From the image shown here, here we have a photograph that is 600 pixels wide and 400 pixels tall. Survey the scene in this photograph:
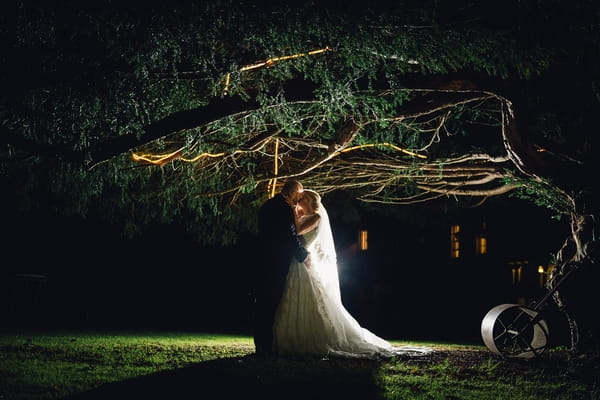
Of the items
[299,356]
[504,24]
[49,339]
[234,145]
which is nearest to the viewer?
[504,24]

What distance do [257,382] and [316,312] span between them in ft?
7.34

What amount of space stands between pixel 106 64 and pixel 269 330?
402 cm

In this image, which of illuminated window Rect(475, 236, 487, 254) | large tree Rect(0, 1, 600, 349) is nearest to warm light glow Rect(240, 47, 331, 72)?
large tree Rect(0, 1, 600, 349)

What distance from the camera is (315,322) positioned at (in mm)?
8430

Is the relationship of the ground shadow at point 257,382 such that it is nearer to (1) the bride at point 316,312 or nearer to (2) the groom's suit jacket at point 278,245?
(1) the bride at point 316,312

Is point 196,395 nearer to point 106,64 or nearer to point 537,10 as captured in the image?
point 106,64

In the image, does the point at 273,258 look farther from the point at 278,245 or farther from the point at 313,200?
the point at 313,200

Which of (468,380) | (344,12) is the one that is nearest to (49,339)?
(468,380)

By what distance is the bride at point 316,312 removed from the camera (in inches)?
328

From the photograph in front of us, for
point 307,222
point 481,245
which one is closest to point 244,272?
Answer: point 481,245

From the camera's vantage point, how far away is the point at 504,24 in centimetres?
655

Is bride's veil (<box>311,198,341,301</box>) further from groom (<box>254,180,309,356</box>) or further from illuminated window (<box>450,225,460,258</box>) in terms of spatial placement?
illuminated window (<box>450,225,460,258</box>)

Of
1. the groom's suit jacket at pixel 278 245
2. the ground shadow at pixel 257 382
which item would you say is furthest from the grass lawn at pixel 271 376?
the groom's suit jacket at pixel 278 245

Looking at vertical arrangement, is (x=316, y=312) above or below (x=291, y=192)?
below
